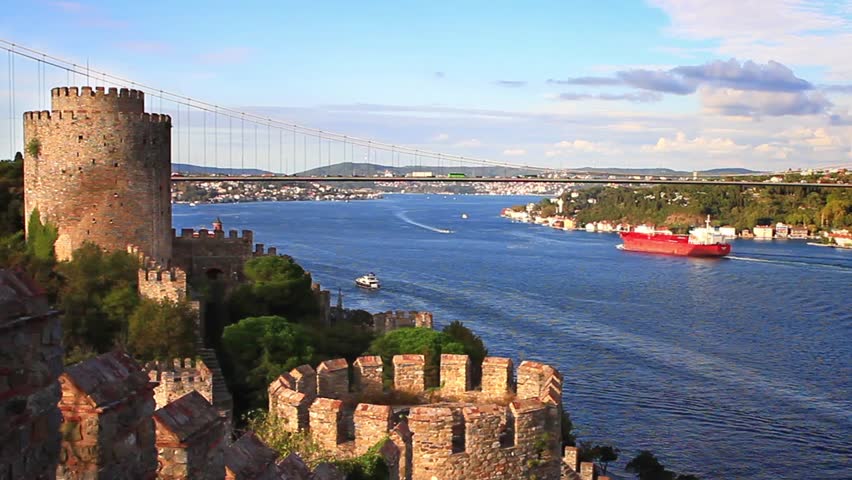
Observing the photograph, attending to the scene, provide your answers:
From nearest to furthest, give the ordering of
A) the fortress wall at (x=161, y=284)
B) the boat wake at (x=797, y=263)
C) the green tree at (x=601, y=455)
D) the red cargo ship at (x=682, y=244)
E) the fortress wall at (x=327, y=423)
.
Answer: the fortress wall at (x=327, y=423)
the fortress wall at (x=161, y=284)
the green tree at (x=601, y=455)
the boat wake at (x=797, y=263)
the red cargo ship at (x=682, y=244)

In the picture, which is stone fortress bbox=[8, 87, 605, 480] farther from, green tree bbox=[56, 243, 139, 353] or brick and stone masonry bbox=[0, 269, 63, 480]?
green tree bbox=[56, 243, 139, 353]

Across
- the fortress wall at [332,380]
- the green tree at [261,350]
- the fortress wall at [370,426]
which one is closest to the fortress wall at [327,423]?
the fortress wall at [370,426]

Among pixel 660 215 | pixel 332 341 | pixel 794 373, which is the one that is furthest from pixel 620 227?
pixel 332 341

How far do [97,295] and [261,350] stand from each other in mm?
2782

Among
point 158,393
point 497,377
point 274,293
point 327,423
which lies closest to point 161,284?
point 158,393

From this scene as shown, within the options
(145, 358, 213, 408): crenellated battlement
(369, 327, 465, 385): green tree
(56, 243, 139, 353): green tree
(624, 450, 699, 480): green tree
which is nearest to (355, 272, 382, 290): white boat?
(624, 450, 699, 480): green tree

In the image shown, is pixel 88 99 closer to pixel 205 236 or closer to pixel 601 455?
pixel 205 236

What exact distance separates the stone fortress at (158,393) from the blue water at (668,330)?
28.7 feet

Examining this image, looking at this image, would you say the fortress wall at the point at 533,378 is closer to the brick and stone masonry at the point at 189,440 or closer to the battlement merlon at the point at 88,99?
the brick and stone masonry at the point at 189,440

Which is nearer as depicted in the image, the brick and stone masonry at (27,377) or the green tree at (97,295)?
the brick and stone masonry at (27,377)

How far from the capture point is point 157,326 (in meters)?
14.8

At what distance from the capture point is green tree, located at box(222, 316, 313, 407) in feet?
48.3

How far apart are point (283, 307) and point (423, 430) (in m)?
13.7

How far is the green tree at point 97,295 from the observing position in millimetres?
14742
